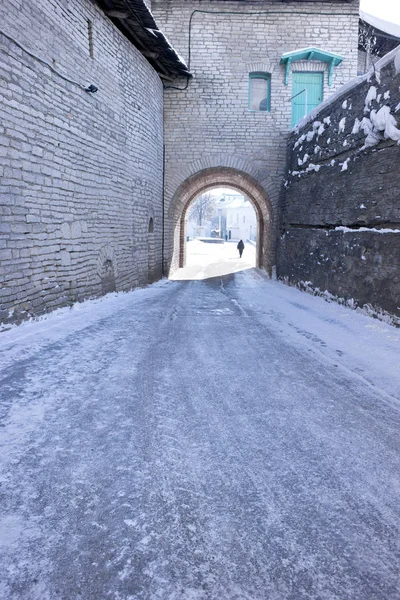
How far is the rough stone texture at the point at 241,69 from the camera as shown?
12.0 m

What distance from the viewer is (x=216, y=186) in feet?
58.1

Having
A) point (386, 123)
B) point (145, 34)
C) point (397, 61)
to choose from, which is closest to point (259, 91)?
point (145, 34)

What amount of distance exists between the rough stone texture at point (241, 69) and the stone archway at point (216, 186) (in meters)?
0.64

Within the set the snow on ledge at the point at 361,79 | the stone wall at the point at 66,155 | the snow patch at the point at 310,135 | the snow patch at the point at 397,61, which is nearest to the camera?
the stone wall at the point at 66,155

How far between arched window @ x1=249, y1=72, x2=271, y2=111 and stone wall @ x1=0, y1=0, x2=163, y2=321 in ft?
13.5

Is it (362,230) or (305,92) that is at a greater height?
(305,92)

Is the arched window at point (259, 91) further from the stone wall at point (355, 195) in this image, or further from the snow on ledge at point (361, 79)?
the stone wall at point (355, 195)

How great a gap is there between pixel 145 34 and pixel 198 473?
409 inches

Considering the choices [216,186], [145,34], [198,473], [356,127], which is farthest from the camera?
[216,186]

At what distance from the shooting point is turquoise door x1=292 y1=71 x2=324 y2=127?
1241 cm

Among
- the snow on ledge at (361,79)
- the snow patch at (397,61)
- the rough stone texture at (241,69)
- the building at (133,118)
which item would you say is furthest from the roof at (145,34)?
the snow patch at (397,61)

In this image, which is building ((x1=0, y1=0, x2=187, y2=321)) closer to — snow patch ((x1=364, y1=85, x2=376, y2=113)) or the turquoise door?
the turquoise door

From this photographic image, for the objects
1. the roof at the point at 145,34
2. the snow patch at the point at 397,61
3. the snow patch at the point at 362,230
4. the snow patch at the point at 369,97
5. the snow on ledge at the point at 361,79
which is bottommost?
the snow patch at the point at 362,230

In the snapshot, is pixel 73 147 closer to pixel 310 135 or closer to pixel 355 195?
pixel 355 195
